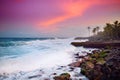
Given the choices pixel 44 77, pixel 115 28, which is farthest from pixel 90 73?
pixel 115 28

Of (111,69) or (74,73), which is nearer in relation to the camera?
(111,69)

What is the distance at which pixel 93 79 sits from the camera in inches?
388

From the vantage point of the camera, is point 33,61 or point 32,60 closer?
point 33,61

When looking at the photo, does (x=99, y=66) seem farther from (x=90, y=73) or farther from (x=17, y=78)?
(x=17, y=78)

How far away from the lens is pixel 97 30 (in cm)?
8150

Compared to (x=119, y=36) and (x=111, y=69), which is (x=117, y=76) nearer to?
(x=111, y=69)

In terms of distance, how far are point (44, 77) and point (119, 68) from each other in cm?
440

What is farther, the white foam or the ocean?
the white foam

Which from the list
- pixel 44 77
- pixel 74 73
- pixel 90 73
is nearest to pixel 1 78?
pixel 44 77

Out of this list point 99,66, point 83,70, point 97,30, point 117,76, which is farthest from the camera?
point 97,30

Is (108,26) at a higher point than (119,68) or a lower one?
higher

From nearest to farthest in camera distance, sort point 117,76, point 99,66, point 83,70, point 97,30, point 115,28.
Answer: point 117,76 → point 99,66 → point 83,70 → point 115,28 → point 97,30

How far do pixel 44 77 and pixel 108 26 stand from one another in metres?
38.5

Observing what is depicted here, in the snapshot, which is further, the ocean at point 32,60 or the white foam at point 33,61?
the white foam at point 33,61
